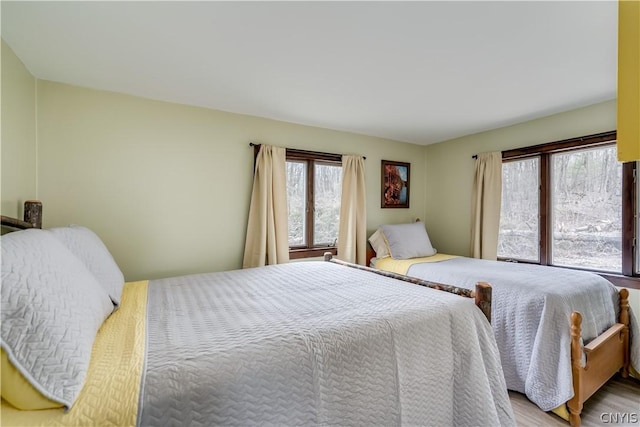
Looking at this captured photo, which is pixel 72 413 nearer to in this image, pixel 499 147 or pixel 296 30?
pixel 296 30

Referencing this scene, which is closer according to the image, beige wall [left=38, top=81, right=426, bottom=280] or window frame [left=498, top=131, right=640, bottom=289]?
beige wall [left=38, top=81, right=426, bottom=280]

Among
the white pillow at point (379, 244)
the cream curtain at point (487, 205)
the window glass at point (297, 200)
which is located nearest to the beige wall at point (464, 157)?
the cream curtain at point (487, 205)

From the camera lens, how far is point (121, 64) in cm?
193

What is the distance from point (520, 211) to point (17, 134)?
4.56 meters

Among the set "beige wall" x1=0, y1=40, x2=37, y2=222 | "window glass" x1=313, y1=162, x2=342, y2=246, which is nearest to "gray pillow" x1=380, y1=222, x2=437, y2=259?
"window glass" x1=313, y1=162, x2=342, y2=246

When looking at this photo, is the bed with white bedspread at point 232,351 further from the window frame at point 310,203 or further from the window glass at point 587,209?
the window glass at point 587,209

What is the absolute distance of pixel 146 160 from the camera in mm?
2480

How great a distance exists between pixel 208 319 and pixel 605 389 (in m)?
2.93

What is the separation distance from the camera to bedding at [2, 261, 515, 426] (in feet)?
2.82

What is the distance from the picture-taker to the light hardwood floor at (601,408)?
179cm

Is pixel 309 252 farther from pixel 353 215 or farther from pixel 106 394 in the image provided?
pixel 106 394

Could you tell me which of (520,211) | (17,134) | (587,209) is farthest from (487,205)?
(17,134)

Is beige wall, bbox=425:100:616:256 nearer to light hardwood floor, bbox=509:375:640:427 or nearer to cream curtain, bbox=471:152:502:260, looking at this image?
cream curtain, bbox=471:152:502:260

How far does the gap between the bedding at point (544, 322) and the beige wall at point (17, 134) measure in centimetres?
342
